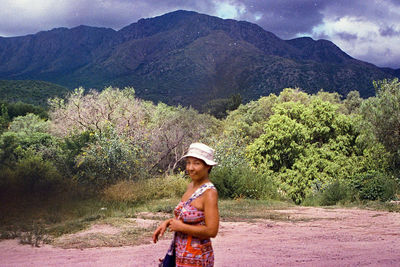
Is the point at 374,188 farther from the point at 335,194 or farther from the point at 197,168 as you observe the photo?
the point at 197,168

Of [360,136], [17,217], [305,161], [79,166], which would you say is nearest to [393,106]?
[360,136]

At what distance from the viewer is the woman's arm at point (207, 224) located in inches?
112

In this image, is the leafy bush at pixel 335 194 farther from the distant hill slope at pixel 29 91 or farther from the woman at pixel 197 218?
the distant hill slope at pixel 29 91

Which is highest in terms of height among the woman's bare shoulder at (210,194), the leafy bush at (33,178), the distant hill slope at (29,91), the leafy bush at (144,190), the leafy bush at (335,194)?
the distant hill slope at (29,91)

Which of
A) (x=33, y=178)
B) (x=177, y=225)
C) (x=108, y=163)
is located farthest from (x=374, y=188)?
(x=177, y=225)

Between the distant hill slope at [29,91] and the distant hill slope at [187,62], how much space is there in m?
10.9

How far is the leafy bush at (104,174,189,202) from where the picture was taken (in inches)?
529

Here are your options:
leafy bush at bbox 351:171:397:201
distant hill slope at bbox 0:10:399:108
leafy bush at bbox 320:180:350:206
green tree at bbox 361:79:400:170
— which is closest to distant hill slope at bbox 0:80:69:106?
distant hill slope at bbox 0:10:399:108

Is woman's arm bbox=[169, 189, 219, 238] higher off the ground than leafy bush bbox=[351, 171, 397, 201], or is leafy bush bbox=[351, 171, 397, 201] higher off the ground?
woman's arm bbox=[169, 189, 219, 238]

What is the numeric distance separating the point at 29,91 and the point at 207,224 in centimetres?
6376

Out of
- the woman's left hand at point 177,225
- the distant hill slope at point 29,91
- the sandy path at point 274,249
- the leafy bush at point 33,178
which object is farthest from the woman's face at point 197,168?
the distant hill slope at point 29,91

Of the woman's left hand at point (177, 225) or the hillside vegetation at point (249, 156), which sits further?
the hillside vegetation at point (249, 156)

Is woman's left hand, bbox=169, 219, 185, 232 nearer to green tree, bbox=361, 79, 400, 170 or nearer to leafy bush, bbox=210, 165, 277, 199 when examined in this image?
leafy bush, bbox=210, 165, 277, 199

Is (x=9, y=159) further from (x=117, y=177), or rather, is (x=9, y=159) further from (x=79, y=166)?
(x=117, y=177)
